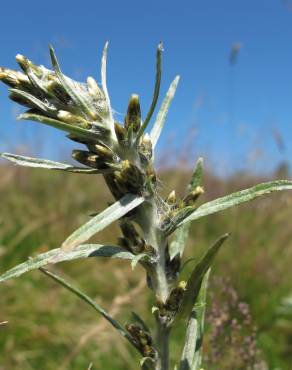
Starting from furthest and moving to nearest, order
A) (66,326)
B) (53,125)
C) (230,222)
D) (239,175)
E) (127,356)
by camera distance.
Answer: (239,175)
(230,222)
(66,326)
(127,356)
(53,125)

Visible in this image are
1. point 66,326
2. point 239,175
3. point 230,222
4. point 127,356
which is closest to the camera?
point 127,356

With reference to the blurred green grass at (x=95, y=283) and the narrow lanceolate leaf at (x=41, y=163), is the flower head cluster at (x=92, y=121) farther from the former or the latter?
the blurred green grass at (x=95, y=283)

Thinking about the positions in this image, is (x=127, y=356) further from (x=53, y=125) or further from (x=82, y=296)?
(x=53, y=125)

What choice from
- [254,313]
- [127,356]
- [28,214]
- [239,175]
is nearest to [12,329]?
[127,356]

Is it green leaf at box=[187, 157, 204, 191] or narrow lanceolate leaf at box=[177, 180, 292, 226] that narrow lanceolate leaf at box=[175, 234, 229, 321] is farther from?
green leaf at box=[187, 157, 204, 191]

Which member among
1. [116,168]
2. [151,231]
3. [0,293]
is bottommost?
[151,231]

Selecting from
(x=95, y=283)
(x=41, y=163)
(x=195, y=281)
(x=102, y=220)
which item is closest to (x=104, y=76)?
(x=41, y=163)

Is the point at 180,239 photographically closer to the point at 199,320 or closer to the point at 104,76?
the point at 199,320
